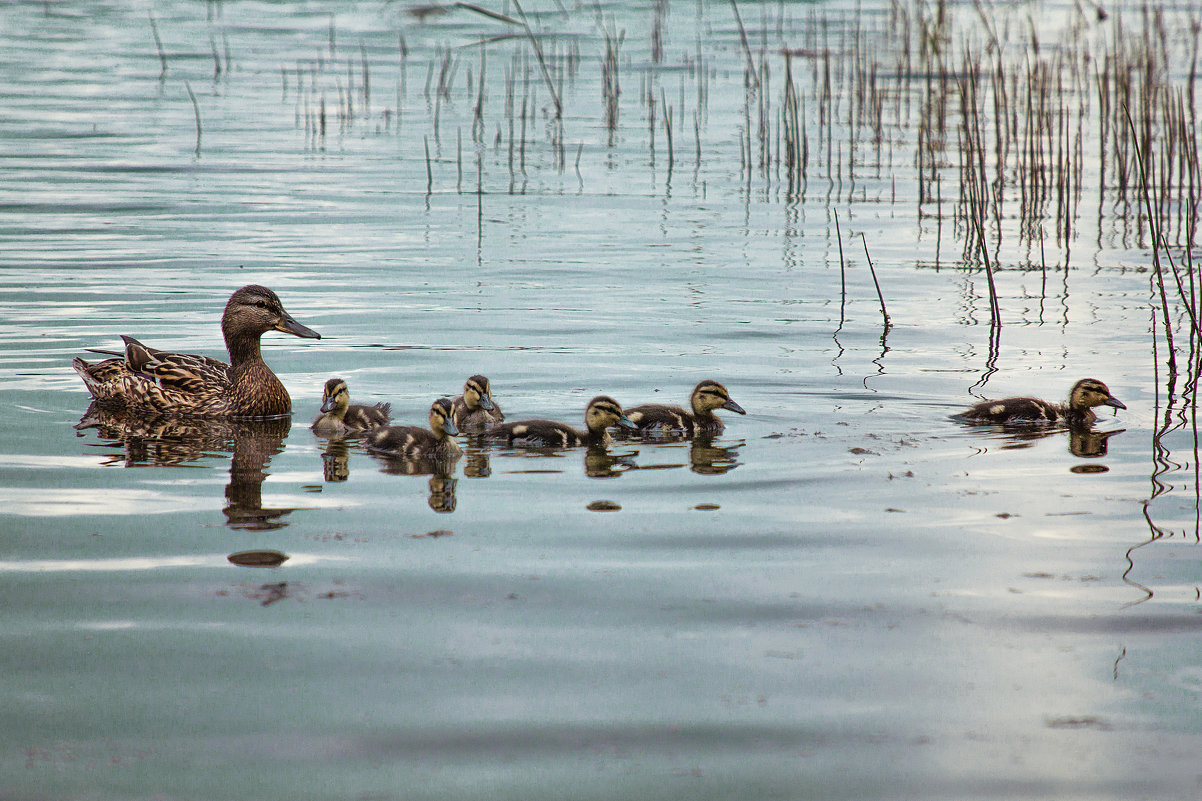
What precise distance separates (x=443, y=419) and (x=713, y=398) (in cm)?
→ 130

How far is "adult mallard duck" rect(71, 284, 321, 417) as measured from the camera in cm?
732

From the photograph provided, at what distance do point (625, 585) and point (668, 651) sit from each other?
51 centimetres

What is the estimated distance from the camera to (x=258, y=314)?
298 inches

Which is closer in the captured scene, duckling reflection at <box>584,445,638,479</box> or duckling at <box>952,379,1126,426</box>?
duckling reflection at <box>584,445,638,479</box>

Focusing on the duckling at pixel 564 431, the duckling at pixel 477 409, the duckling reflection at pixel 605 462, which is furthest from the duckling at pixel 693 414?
the duckling at pixel 477 409

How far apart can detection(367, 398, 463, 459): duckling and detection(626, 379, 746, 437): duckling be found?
899 mm

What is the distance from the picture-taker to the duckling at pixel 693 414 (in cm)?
668

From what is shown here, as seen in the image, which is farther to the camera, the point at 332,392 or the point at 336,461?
the point at 332,392

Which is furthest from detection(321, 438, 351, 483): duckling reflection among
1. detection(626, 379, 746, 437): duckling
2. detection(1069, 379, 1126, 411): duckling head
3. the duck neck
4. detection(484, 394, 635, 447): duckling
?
detection(1069, 379, 1126, 411): duckling head

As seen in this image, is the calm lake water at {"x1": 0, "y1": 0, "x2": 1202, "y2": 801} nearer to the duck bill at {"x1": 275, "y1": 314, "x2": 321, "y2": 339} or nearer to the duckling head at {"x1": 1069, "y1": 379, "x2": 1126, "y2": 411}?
the duckling head at {"x1": 1069, "y1": 379, "x2": 1126, "y2": 411}

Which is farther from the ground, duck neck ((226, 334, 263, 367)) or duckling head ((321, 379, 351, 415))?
duck neck ((226, 334, 263, 367))

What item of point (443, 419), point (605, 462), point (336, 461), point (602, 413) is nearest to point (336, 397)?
point (336, 461)

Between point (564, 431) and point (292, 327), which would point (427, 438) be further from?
point (292, 327)

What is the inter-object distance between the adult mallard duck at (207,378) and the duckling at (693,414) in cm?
194
